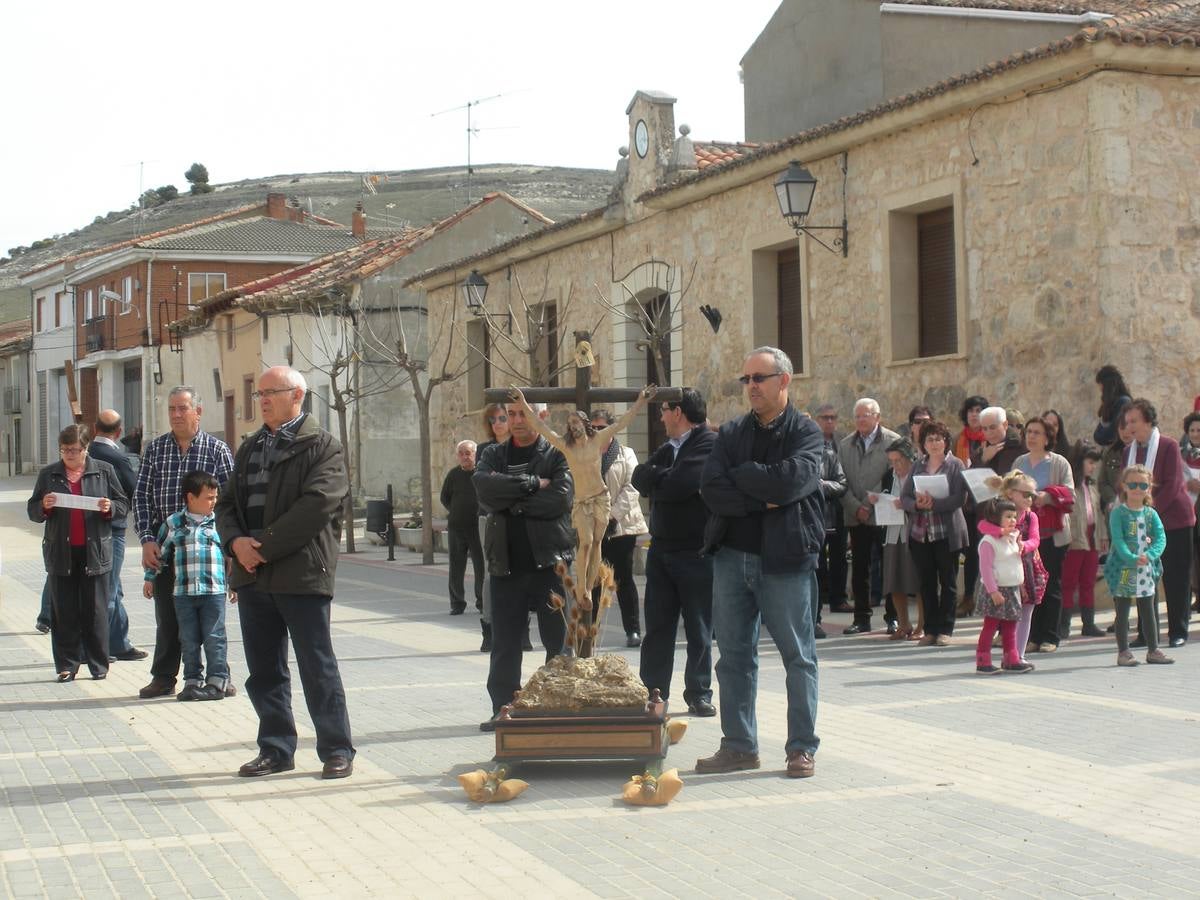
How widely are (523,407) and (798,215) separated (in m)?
10.2

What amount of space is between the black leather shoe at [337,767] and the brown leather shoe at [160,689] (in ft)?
10.3

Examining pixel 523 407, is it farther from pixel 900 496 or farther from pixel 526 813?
pixel 900 496

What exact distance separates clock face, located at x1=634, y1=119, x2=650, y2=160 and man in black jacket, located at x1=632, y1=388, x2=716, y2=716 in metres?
13.8

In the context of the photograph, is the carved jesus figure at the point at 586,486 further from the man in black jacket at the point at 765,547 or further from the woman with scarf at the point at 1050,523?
the woman with scarf at the point at 1050,523

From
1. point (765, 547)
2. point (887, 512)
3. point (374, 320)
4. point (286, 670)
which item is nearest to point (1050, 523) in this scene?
point (887, 512)

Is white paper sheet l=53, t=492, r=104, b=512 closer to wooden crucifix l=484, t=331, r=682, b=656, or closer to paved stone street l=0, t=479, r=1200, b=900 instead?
paved stone street l=0, t=479, r=1200, b=900

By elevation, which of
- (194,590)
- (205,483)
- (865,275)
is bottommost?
(194,590)

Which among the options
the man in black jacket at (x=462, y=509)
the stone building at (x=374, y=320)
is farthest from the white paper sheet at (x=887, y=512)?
the stone building at (x=374, y=320)

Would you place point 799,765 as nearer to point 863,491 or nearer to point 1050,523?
point 1050,523

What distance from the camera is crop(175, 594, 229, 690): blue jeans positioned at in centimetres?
962

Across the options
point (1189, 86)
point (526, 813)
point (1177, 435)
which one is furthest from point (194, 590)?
point (1189, 86)

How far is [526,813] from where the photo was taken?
6.25 m

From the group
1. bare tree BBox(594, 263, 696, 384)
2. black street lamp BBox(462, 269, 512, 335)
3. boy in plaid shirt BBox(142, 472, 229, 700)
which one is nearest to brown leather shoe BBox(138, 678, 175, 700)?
boy in plaid shirt BBox(142, 472, 229, 700)

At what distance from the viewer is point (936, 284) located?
644 inches
